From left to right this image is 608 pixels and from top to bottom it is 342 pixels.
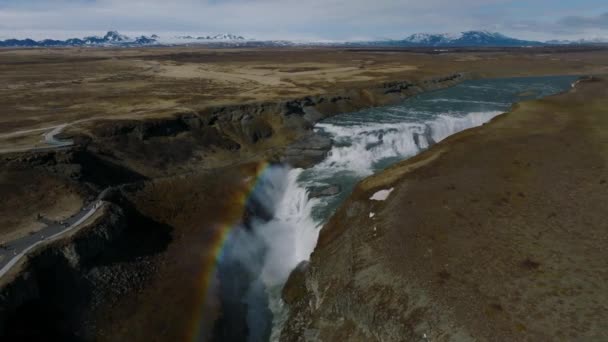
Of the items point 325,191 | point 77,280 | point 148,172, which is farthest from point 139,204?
point 325,191

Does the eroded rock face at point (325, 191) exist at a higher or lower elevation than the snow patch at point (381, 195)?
lower

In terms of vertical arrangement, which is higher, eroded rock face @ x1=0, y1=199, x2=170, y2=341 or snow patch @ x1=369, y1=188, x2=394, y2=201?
snow patch @ x1=369, y1=188, x2=394, y2=201

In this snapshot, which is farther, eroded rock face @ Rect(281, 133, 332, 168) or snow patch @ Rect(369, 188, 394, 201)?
eroded rock face @ Rect(281, 133, 332, 168)

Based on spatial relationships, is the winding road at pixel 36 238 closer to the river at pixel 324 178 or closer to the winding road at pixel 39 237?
the winding road at pixel 39 237

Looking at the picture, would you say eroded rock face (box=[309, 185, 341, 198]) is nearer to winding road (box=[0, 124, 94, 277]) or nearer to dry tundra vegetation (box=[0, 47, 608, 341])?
dry tundra vegetation (box=[0, 47, 608, 341])

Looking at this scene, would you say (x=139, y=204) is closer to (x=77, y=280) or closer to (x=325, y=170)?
(x=77, y=280)

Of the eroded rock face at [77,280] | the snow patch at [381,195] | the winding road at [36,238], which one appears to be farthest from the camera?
the snow patch at [381,195]

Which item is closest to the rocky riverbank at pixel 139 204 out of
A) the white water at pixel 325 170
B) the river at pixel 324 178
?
the river at pixel 324 178

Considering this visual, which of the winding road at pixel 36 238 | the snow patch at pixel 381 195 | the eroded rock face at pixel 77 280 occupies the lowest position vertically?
the eroded rock face at pixel 77 280

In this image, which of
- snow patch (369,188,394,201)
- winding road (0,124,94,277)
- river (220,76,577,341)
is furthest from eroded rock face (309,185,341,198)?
winding road (0,124,94,277)
